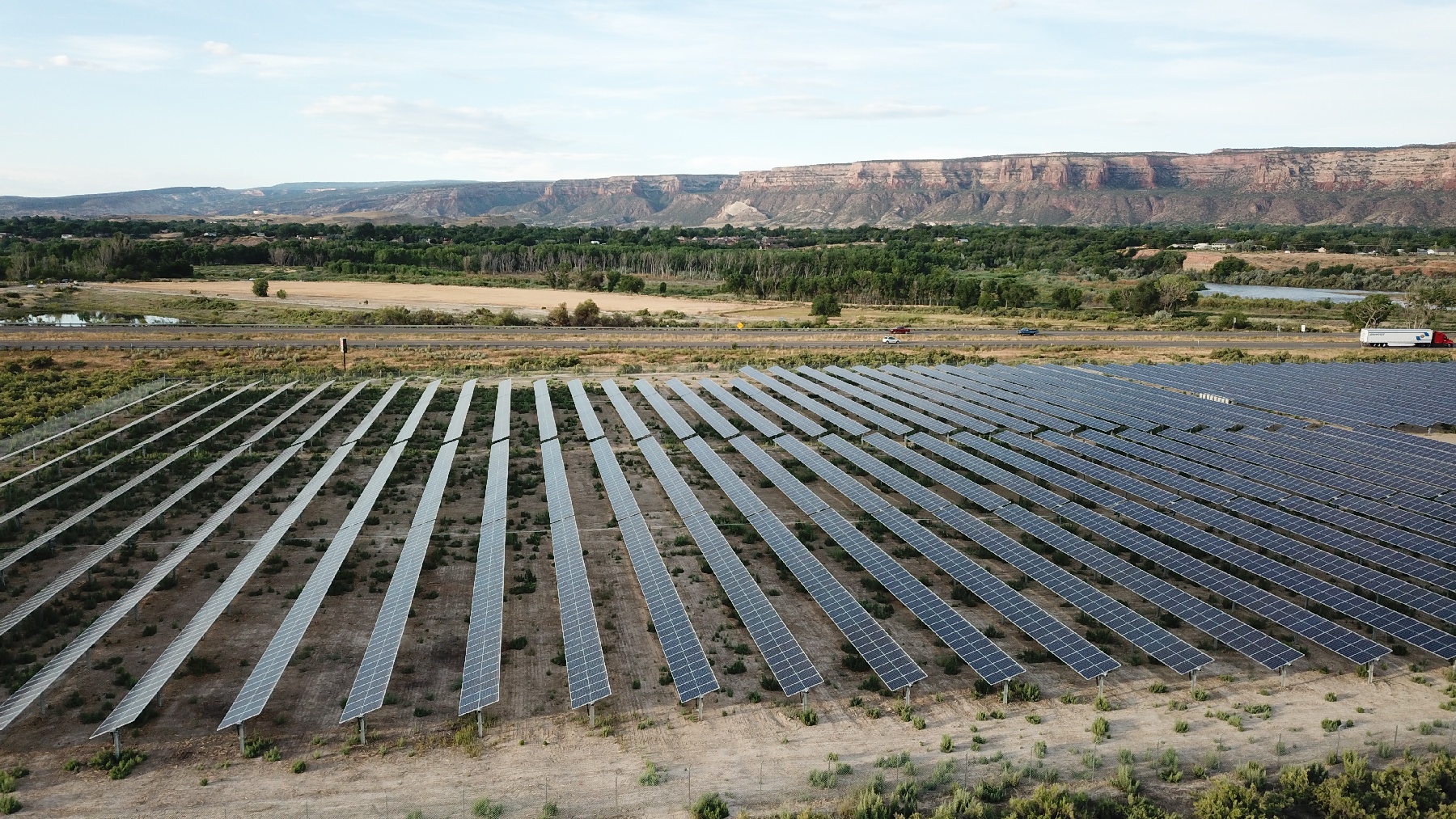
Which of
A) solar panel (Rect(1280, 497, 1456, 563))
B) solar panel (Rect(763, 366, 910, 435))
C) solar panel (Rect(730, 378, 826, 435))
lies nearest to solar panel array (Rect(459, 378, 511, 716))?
solar panel (Rect(730, 378, 826, 435))

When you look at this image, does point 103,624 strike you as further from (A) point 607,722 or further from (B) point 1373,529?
(B) point 1373,529

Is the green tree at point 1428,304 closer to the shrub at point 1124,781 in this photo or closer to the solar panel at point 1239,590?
the solar panel at point 1239,590

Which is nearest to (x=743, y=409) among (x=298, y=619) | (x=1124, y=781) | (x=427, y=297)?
(x=298, y=619)

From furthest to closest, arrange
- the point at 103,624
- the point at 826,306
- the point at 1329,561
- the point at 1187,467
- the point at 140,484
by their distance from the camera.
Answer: the point at 826,306 → the point at 140,484 → the point at 1187,467 → the point at 1329,561 → the point at 103,624

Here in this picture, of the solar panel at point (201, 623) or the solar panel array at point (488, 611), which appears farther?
the solar panel array at point (488, 611)

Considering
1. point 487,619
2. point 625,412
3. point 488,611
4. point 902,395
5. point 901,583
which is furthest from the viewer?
point 902,395

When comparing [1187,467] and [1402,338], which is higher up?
[1402,338]

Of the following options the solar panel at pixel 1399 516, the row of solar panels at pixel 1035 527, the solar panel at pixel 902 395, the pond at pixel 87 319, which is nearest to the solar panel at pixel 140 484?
the row of solar panels at pixel 1035 527
